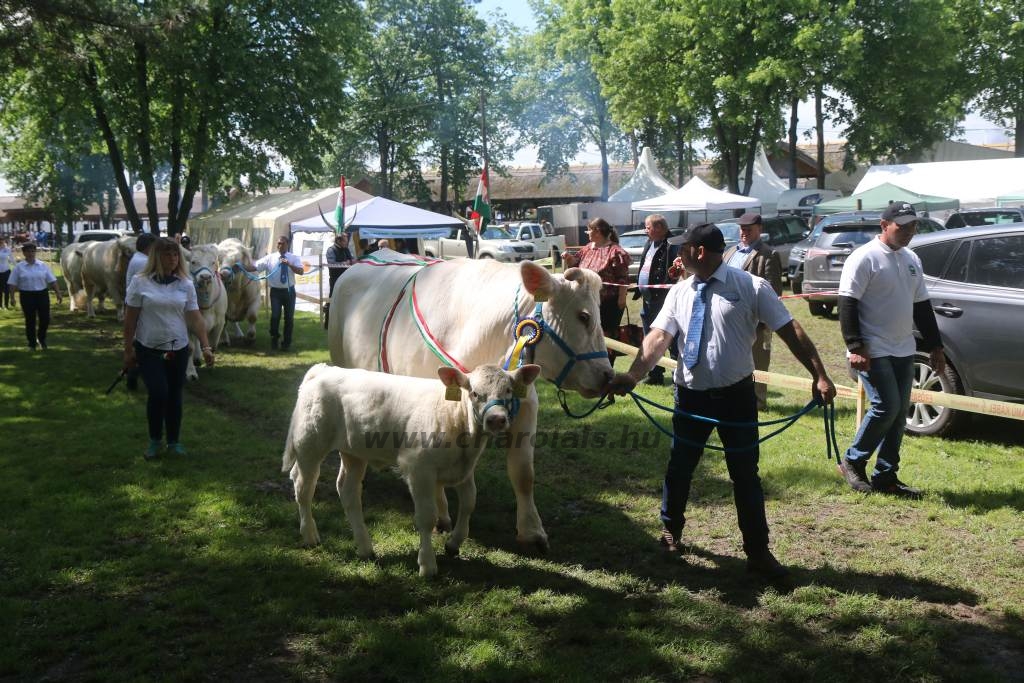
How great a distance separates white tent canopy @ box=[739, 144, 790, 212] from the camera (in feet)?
145

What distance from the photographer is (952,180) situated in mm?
27594

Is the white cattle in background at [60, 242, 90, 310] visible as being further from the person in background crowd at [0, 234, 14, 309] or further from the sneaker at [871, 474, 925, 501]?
the sneaker at [871, 474, 925, 501]

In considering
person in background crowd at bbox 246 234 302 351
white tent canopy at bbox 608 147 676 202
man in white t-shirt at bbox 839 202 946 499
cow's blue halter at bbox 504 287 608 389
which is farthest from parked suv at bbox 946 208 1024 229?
white tent canopy at bbox 608 147 676 202

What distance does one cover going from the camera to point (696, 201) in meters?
27.8

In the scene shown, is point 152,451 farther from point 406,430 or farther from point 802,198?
point 802,198

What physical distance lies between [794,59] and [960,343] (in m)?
29.6

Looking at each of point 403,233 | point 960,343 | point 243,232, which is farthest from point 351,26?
point 960,343

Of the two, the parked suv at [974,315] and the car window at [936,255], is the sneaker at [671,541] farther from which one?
the car window at [936,255]

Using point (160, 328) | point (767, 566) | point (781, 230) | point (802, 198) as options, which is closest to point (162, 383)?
point (160, 328)

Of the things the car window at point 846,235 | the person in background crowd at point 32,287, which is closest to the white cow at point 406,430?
the person in background crowd at point 32,287

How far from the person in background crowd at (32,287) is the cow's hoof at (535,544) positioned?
39.0 ft

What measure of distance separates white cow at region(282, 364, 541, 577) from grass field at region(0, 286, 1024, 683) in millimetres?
358

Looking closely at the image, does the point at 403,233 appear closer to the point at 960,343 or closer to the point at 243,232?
the point at 243,232

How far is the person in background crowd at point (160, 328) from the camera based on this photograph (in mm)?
7355
